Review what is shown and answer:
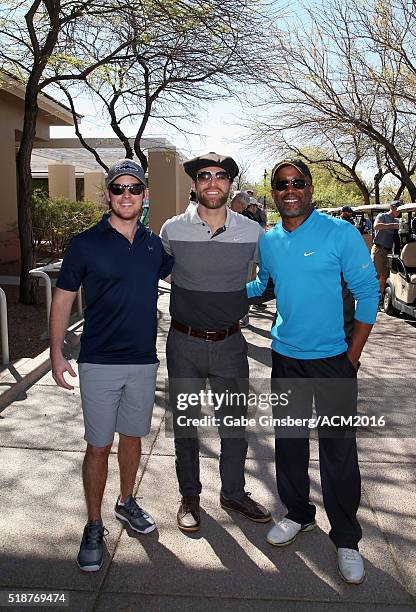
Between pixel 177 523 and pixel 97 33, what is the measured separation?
386 inches

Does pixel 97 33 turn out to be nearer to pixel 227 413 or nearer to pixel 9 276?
pixel 9 276

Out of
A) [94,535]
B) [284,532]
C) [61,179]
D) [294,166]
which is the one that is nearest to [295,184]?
[294,166]

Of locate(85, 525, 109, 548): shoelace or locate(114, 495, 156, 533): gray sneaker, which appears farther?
locate(114, 495, 156, 533): gray sneaker

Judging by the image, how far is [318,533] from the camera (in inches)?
136

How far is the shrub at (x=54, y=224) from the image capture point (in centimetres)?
1647

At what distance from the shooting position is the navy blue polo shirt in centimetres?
310

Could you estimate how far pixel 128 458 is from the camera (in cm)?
346

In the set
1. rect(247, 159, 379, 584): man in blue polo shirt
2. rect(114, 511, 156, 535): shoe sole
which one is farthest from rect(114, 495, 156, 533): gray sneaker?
rect(247, 159, 379, 584): man in blue polo shirt

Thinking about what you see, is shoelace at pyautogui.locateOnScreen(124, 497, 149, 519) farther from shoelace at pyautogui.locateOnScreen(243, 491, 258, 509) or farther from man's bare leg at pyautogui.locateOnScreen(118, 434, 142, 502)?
shoelace at pyautogui.locateOnScreen(243, 491, 258, 509)

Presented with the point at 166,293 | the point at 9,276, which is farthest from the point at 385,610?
Answer: the point at 9,276

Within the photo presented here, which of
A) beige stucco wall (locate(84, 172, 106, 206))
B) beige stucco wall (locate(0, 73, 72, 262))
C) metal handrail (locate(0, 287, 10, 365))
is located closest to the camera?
metal handrail (locate(0, 287, 10, 365))

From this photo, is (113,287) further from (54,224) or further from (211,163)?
(54,224)

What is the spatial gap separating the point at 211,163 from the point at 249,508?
1966 millimetres

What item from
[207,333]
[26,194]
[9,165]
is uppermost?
[9,165]
